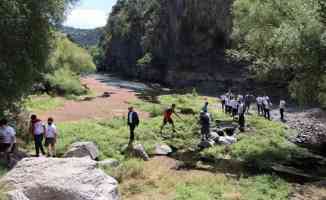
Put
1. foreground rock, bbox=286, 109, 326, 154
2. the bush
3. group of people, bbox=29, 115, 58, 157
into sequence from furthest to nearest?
Result: the bush < foreground rock, bbox=286, 109, 326, 154 < group of people, bbox=29, 115, 58, 157

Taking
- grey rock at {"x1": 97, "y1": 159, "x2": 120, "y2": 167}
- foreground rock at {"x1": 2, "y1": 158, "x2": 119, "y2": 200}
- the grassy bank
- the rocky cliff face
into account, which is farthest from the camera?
the rocky cliff face

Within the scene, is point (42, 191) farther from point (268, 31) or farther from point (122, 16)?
point (122, 16)

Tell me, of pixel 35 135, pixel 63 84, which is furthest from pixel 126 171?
Answer: pixel 63 84

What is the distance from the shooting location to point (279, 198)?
15.6 m

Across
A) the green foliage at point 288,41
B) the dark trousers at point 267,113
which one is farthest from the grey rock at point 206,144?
the dark trousers at point 267,113

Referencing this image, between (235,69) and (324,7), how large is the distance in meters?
51.0

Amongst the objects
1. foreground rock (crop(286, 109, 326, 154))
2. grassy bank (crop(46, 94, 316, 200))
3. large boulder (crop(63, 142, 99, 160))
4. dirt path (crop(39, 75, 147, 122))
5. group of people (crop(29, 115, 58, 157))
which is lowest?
foreground rock (crop(286, 109, 326, 154))

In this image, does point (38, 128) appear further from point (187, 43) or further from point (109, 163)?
point (187, 43)

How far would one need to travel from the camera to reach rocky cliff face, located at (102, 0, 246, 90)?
71.8m

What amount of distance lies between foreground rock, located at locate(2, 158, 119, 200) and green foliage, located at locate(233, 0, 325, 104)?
38.9 feet

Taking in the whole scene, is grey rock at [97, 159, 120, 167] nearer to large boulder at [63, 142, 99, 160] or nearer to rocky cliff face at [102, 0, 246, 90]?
large boulder at [63, 142, 99, 160]

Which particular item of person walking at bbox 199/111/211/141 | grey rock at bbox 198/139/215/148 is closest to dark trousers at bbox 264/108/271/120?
person walking at bbox 199/111/211/141

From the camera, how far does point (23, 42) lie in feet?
61.0

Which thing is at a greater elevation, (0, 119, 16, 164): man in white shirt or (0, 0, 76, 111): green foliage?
(0, 0, 76, 111): green foliage
